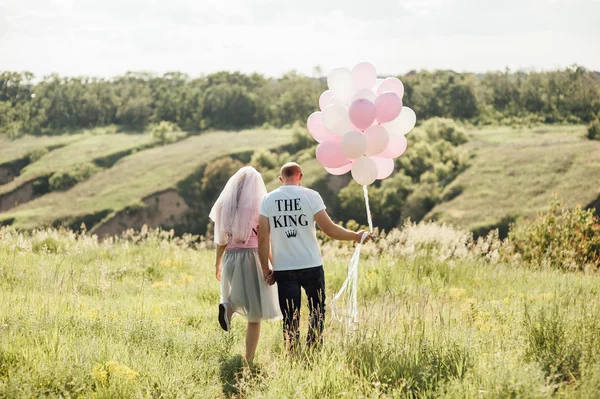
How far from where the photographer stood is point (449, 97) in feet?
278

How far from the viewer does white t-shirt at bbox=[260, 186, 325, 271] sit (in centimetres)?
519

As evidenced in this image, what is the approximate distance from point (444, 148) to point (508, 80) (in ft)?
79.8

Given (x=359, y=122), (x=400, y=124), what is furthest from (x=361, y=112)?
(x=400, y=124)

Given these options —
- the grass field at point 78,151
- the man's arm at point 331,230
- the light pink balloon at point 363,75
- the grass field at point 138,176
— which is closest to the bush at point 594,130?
the grass field at point 138,176

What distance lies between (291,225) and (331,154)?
1.21 metres

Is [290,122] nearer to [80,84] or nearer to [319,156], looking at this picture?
[80,84]

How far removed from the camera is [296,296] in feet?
17.1

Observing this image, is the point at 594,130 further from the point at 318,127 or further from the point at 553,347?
the point at 553,347

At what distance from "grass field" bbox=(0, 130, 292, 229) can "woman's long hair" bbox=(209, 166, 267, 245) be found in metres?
65.1

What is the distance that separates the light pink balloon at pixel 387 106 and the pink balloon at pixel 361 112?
0.34 ft

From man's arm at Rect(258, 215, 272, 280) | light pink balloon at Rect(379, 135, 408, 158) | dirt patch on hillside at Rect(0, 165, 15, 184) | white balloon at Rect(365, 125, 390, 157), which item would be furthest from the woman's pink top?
dirt patch on hillside at Rect(0, 165, 15, 184)

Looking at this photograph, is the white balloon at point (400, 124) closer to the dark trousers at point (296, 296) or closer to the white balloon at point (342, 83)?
the white balloon at point (342, 83)

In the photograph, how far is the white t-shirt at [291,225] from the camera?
5191mm

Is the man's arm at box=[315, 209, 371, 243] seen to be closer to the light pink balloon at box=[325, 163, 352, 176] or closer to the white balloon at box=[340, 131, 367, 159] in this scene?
the white balloon at box=[340, 131, 367, 159]
